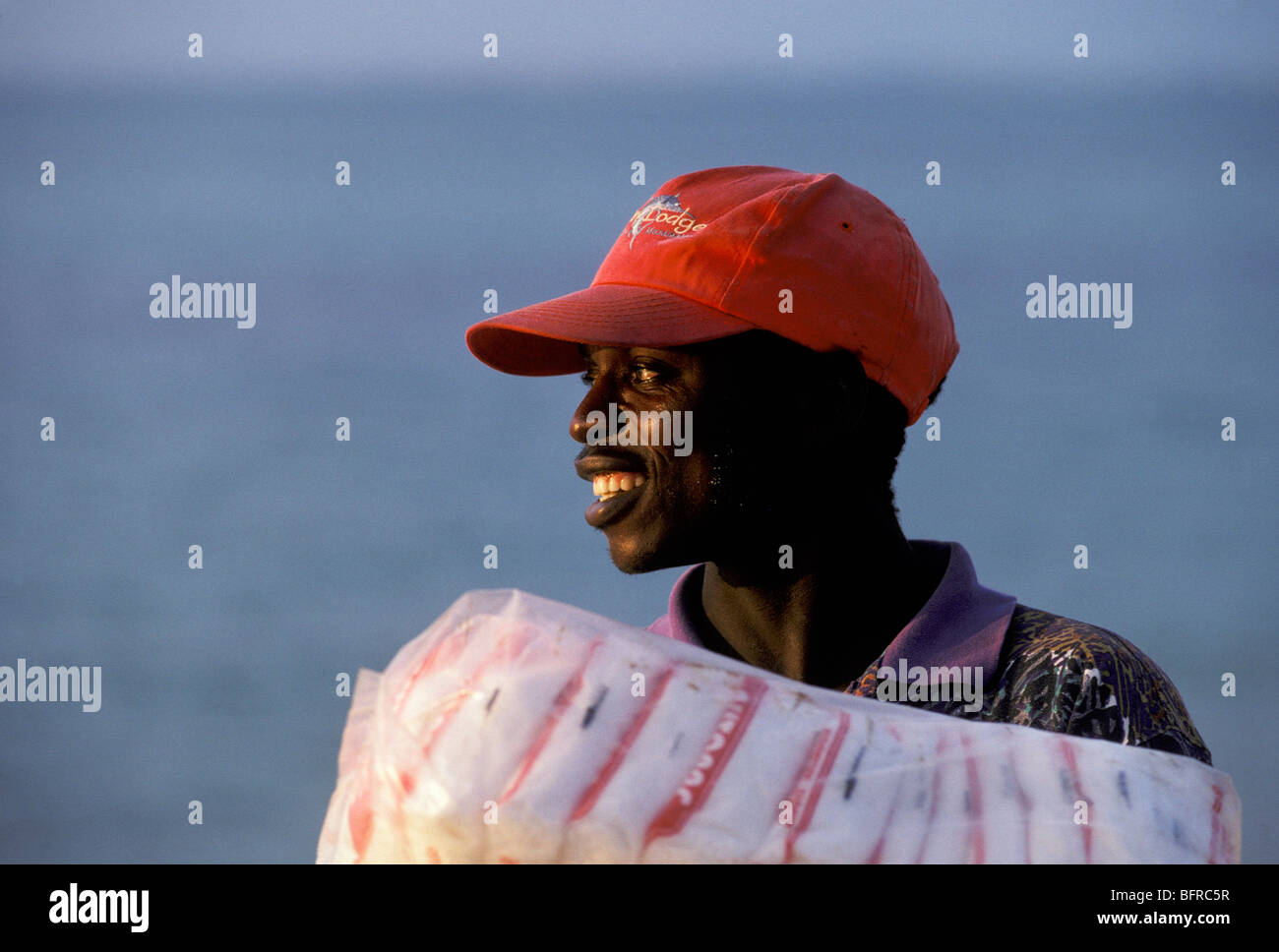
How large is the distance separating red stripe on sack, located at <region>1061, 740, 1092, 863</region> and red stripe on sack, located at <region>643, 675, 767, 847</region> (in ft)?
0.85

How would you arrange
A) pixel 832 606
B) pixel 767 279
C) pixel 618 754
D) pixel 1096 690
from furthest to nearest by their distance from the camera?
pixel 832 606 < pixel 767 279 < pixel 1096 690 < pixel 618 754

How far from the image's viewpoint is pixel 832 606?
1.74 metres

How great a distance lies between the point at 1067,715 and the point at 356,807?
0.77m

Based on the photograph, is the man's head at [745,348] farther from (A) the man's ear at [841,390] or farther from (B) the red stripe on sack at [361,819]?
(B) the red stripe on sack at [361,819]

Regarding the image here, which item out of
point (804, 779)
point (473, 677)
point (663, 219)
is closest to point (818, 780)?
point (804, 779)

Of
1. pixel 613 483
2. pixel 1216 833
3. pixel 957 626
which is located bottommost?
pixel 1216 833

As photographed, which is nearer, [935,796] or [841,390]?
[935,796]

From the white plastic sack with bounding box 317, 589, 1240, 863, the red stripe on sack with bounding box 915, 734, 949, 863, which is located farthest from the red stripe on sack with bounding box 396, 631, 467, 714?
the red stripe on sack with bounding box 915, 734, 949, 863

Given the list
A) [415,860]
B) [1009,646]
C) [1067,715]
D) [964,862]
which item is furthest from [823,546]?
[415,860]

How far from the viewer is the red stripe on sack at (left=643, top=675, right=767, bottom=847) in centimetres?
105

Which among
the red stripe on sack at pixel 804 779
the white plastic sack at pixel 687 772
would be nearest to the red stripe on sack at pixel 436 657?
→ the white plastic sack at pixel 687 772

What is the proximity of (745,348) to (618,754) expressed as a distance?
717 mm

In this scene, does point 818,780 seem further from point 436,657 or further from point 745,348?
point 745,348
